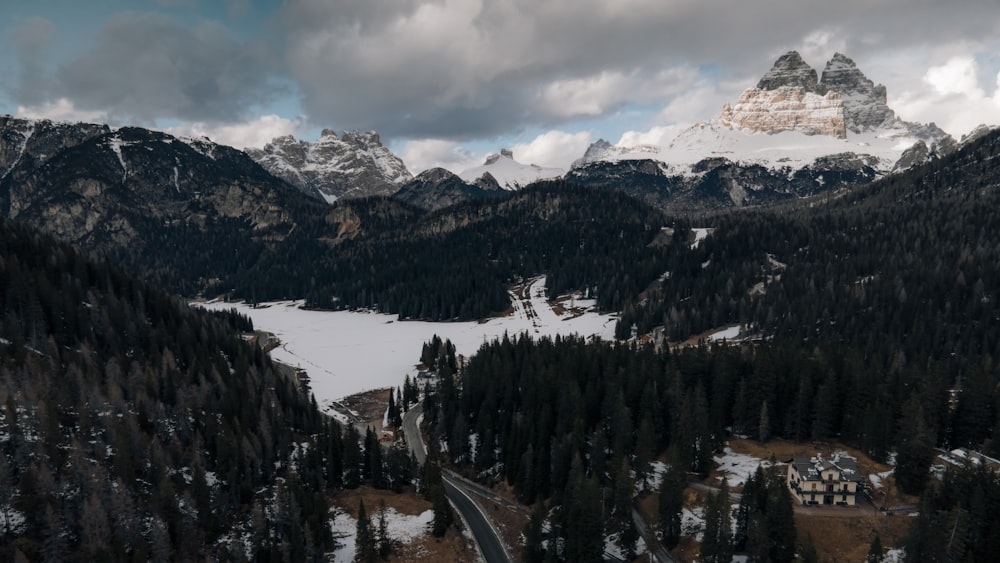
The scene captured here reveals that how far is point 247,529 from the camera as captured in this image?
233ft

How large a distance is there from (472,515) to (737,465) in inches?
1381

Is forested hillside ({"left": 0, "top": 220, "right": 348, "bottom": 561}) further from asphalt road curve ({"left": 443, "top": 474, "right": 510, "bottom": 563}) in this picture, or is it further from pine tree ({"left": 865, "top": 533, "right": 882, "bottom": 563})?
pine tree ({"left": 865, "top": 533, "right": 882, "bottom": 563})

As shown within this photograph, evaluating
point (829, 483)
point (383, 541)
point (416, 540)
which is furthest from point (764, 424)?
point (383, 541)

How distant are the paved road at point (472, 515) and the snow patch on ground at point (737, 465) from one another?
2912cm

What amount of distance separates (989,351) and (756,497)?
104 meters

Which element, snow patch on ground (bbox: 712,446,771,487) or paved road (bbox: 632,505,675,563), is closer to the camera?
paved road (bbox: 632,505,675,563)

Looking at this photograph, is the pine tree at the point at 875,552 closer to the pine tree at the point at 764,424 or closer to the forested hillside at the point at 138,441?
the pine tree at the point at 764,424

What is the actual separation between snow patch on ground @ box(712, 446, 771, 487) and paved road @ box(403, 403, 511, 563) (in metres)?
29.1

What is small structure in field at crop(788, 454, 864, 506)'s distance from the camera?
65.0 metres

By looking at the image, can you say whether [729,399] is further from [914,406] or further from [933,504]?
[933,504]

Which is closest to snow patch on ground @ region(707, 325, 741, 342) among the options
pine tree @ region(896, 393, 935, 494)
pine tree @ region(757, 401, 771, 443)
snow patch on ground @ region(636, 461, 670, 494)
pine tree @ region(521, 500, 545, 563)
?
pine tree @ region(757, 401, 771, 443)

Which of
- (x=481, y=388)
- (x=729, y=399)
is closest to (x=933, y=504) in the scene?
(x=729, y=399)

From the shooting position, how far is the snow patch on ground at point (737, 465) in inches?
2881

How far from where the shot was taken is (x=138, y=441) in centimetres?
7656
